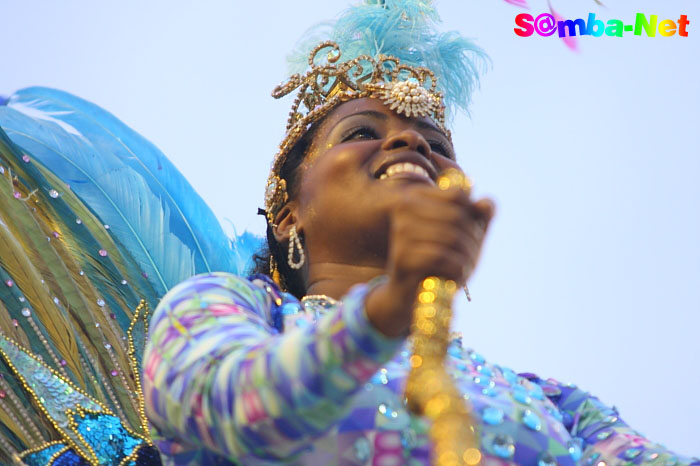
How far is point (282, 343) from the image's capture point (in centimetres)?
143

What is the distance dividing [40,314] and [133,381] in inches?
13.3

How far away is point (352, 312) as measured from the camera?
54.3 inches

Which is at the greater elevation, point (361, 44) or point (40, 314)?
point (361, 44)

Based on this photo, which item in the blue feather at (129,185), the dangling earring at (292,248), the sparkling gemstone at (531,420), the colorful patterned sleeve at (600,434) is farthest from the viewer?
the blue feather at (129,185)

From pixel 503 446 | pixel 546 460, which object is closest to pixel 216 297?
pixel 503 446

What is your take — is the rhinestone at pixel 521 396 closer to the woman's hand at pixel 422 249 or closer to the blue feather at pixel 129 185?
the woman's hand at pixel 422 249

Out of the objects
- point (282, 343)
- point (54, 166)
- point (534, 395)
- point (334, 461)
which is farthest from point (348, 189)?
point (54, 166)

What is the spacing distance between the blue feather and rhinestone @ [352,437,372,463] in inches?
59.7

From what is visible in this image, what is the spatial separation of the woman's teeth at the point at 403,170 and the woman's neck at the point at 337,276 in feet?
0.74

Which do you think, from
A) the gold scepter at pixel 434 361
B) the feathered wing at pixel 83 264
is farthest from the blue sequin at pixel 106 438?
the gold scepter at pixel 434 361

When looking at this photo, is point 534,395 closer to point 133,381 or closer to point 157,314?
point 157,314

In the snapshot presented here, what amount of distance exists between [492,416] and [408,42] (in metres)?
1.69

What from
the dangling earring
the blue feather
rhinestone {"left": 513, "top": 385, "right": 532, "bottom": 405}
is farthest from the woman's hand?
the blue feather

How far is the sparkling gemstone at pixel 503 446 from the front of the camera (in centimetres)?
188
